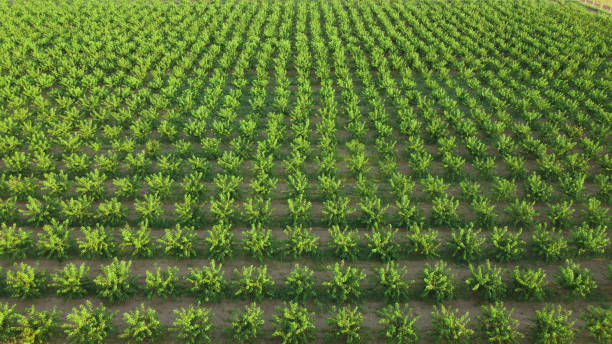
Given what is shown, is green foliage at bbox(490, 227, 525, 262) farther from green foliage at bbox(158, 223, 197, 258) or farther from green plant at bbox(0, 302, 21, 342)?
green plant at bbox(0, 302, 21, 342)

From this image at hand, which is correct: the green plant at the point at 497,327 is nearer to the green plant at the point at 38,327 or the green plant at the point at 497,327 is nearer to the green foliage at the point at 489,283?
the green foliage at the point at 489,283

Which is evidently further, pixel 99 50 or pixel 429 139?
pixel 99 50

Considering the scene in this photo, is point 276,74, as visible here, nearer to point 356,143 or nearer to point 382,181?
point 356,143

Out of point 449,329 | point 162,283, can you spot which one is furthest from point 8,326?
point 449,329

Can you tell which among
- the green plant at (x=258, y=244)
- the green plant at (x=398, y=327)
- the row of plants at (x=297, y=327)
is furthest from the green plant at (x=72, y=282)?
the green plant at (x=398, y=327)

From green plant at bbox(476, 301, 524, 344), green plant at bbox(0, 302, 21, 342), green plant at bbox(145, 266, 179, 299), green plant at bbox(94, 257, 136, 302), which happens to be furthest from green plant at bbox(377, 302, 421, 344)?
green plant at bbox(0, 302, 21, 342)

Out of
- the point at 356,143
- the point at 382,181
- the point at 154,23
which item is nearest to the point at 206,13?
the point at 154,23
